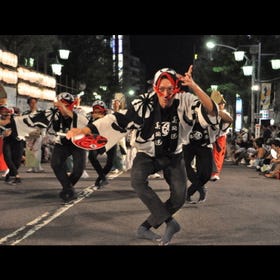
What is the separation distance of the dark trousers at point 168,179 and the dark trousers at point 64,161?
120 inches

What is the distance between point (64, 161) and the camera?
860 centimetres

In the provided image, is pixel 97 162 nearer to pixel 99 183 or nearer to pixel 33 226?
pixel 99 183

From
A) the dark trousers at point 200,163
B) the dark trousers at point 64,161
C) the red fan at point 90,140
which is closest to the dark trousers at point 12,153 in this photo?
the dark trousers at point 64,161

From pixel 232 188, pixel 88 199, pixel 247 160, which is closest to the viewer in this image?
pixel 88 199

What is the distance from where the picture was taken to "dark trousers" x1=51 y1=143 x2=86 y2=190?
27.8ft

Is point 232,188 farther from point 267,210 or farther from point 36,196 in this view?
point 36,196

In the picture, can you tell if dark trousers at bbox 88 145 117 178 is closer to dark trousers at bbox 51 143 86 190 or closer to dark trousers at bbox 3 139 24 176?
dark trousers at bbox 3 139 24 176

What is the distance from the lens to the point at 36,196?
957 centimetres

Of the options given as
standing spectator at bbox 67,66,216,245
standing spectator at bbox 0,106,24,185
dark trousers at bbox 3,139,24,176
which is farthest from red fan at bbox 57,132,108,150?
dark trousers at bbox 3,139,24,176

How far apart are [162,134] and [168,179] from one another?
1.67 feet

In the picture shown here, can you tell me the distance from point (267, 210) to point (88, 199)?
293cm

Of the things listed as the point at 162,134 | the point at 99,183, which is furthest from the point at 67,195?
the point at 162,134

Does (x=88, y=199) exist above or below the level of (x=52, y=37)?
below
